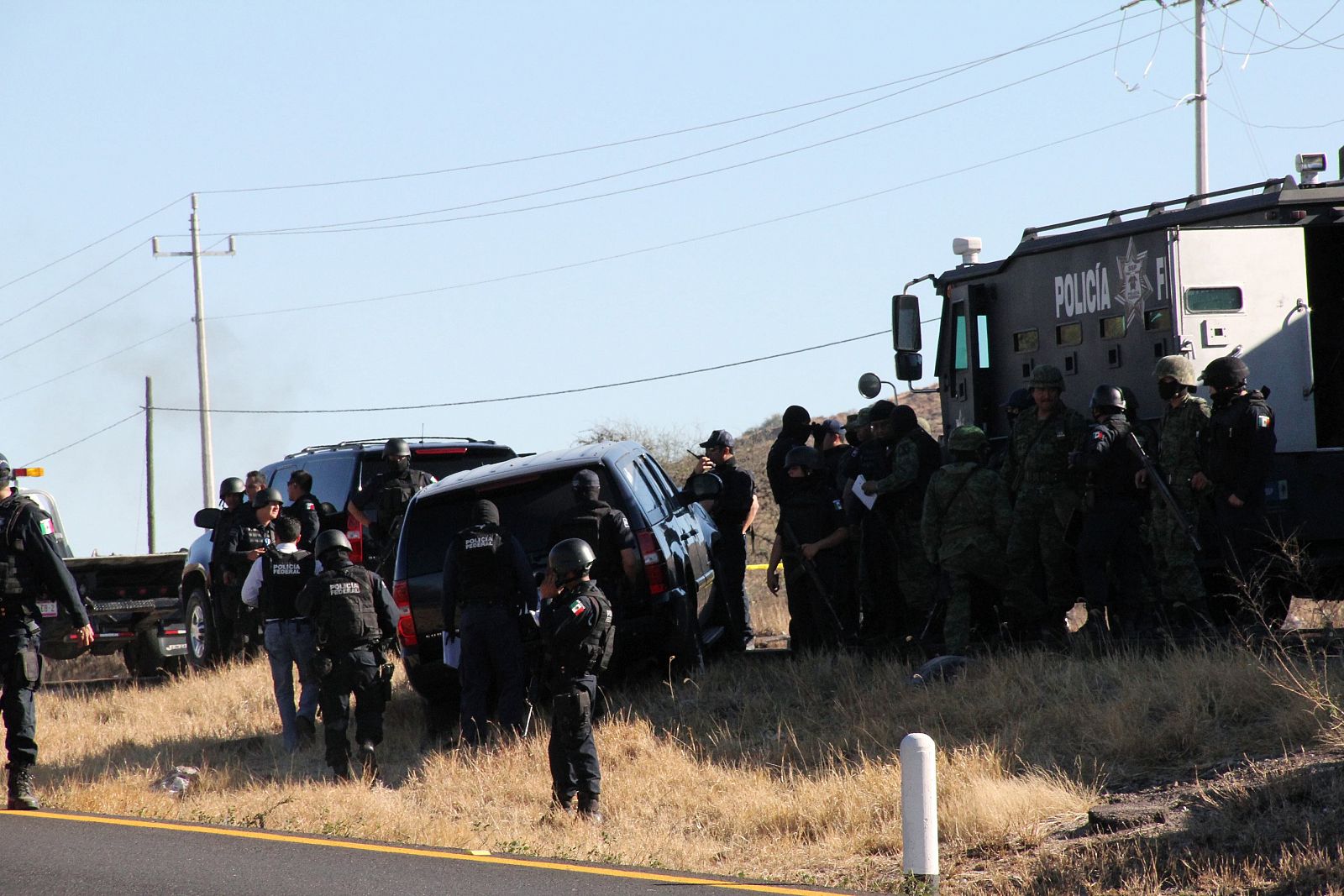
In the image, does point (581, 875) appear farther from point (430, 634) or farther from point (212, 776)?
point (212, 776)

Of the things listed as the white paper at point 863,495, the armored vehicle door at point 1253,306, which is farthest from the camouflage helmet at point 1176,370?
the white paper at point 863,495

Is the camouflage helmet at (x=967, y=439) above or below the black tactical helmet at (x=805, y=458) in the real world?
above

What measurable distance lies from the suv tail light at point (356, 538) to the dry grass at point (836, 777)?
2.35 metres

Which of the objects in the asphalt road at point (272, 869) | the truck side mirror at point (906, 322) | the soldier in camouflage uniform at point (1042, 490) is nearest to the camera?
the asphalt road at point (272, 869)

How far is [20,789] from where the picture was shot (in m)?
9.66

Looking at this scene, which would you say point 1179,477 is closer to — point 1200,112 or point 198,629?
point 198,629

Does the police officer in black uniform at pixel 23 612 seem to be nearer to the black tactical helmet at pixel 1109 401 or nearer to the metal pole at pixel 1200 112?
the black tactical helmet at pixel 1109 401

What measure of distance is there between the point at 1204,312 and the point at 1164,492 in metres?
1.88

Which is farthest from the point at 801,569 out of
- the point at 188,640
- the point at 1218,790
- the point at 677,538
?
the point at 188,640

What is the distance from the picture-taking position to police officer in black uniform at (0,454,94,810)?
951cm

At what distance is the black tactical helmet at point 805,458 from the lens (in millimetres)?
12094

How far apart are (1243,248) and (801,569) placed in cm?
402

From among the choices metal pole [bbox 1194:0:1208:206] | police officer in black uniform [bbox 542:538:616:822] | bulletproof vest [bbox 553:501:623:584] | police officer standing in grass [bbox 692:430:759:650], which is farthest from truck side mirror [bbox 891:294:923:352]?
metal pole [bbox 1194:0:1208:206]

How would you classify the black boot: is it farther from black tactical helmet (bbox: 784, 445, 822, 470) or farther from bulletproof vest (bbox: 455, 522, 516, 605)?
black tactical helmet (bbox: 784, 445, 822, 470)
